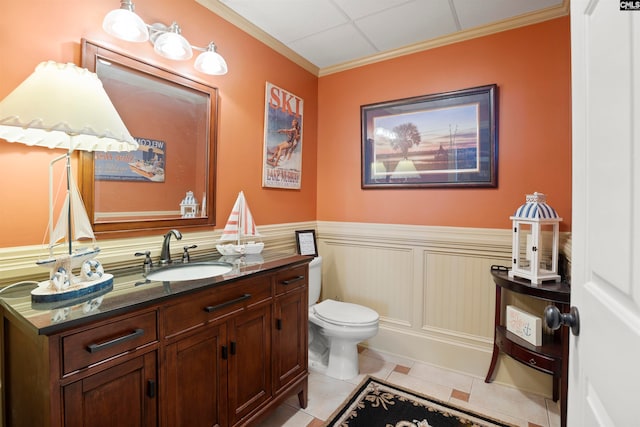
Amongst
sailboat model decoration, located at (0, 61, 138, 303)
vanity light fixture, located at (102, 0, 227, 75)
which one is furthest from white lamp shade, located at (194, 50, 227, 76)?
sailboat model decoration, located at (0, 61, 138, 303)

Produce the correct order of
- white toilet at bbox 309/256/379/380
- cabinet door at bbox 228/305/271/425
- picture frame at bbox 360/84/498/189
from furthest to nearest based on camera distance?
picture frame at bbox 360/84/498/189, white toilet at bbox 309/256/379/380, cabinet door at bbox 228/305/271/425

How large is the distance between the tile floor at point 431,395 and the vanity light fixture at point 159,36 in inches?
83.2

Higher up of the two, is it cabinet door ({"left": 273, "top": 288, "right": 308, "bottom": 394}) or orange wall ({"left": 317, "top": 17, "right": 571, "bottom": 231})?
orange wall ({"left": 317, "top": 17, "right": 571, "bottom": 231})

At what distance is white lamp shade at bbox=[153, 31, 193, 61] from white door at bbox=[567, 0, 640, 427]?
1.66m

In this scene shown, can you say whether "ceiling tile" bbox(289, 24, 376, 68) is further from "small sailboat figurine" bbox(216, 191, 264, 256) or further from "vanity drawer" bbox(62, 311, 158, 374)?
"vanity drawer" bbox(62, 311, 158, 374)

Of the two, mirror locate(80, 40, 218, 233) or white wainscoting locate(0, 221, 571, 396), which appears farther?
white wainscoting locate(0, 221, 571, 396)

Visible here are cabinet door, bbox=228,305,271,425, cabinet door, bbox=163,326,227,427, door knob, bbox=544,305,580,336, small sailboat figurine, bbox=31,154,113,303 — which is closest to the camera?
door knob, bbox=544,305,580,336

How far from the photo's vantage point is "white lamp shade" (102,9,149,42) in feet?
4.56

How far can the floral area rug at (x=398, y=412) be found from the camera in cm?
178

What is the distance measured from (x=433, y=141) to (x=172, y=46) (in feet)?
6.23

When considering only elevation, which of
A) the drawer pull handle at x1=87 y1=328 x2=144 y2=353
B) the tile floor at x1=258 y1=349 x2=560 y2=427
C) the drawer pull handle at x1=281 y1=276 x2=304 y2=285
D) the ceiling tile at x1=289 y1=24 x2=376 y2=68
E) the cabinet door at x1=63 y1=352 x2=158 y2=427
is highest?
the ceiling tile at x1=289 y1=24 x2=376 y2=68

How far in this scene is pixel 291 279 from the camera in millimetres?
1812

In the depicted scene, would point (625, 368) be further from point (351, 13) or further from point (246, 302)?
point (351, 13)

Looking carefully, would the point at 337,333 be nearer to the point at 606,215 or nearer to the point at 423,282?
Answer: the point at 423,282
